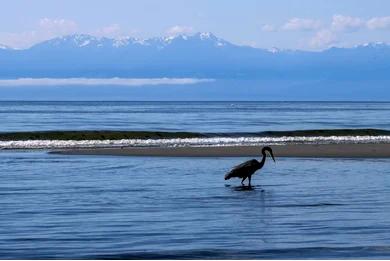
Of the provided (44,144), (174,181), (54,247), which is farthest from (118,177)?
(44,144)

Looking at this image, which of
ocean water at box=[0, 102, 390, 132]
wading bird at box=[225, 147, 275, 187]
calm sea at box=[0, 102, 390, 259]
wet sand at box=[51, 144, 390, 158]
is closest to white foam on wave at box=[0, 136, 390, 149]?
wet sand at box=[51, 144, 390, 158]

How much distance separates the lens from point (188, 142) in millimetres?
45875

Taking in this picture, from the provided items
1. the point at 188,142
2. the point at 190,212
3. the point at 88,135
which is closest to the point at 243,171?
the point at 190,212

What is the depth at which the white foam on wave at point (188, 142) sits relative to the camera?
43.8 m

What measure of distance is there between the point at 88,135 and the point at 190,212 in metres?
30.7

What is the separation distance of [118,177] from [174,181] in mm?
1860

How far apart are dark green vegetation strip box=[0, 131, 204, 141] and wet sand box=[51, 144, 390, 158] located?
276 inches

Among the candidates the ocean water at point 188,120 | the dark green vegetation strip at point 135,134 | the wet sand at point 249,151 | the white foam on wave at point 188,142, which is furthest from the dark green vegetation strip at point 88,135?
the wet sand at point 249,151

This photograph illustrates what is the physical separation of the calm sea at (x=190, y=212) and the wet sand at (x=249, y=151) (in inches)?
254

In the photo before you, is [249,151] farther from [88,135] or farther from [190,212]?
[190,212]

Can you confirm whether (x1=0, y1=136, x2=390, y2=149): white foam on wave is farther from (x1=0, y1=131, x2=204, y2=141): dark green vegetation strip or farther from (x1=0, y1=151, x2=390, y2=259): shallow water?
(x1=0, y1=151, x2=390, y2=259): shallow water

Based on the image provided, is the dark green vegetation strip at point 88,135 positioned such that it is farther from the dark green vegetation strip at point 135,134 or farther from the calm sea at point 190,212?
the calm sea at point 190,212

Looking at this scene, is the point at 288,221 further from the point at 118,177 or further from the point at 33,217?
the point at 118,177

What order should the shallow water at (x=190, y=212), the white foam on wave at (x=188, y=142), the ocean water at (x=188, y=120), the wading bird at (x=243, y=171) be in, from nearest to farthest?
the shallow water at (x=190, y=212), the wading bird at (x=243, y=171), the white foam on wave at (x=188, y=142), the ocean water at (x=188, y=120)
